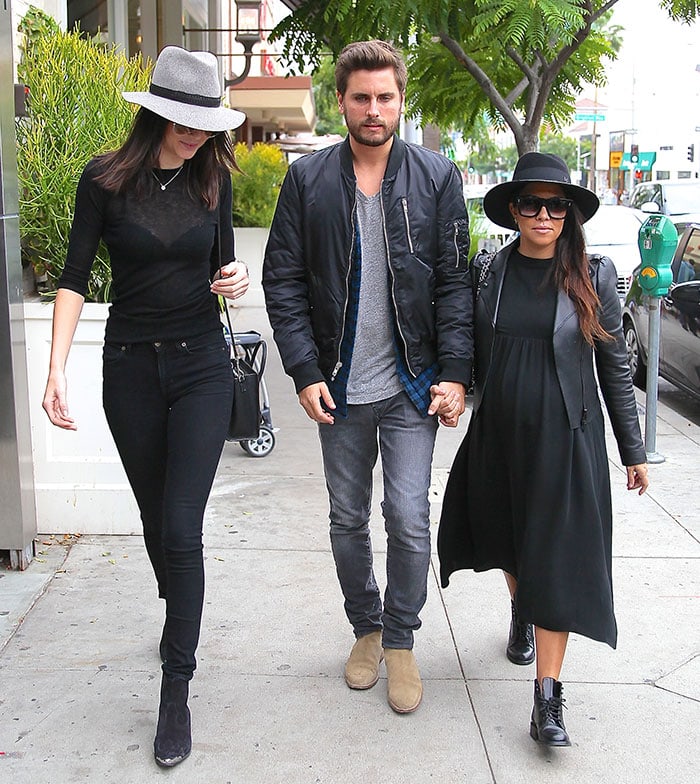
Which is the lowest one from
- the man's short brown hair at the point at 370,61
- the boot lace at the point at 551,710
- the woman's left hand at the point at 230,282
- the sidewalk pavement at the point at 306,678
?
the sidewalk pavement at the point at 306,678

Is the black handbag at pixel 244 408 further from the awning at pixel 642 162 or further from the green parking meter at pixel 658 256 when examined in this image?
the awning at pixel 642 162

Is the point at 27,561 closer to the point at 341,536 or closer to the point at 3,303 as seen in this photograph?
the point at 3,303

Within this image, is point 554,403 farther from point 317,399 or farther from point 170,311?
point 170,311

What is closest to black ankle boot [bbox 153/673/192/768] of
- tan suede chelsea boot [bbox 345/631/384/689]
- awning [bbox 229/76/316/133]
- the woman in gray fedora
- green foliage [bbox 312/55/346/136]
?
the woman in gray fedora

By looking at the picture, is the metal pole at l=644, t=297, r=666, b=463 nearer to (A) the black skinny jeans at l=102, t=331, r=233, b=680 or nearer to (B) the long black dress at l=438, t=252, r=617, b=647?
(B) the long black dress at l=438, t=252, r=617, b=647

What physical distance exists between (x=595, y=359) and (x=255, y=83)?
1877 centimetres

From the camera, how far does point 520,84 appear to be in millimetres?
8477

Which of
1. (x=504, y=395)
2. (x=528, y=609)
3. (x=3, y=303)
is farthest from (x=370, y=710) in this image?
(x=3, y=303)

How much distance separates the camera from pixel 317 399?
3.41 metres

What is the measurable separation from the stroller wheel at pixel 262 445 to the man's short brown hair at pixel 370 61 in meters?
3.88

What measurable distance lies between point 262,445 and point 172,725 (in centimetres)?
384

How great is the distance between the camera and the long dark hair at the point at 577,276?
3262mm

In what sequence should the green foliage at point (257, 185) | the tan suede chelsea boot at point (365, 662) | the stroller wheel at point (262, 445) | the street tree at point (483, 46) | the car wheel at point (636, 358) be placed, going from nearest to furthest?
the tan suede chelsea boot at point (365, 662) → the street tree at point (483, 46) → the stroller wheel at point (262, 445) → the car wheel at point (636, 358) → the green foliage at point (257, 185)

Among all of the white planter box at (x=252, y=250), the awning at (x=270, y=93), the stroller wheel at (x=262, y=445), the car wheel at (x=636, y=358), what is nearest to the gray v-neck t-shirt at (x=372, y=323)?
the stroller wheel at (x=262, y=445)
